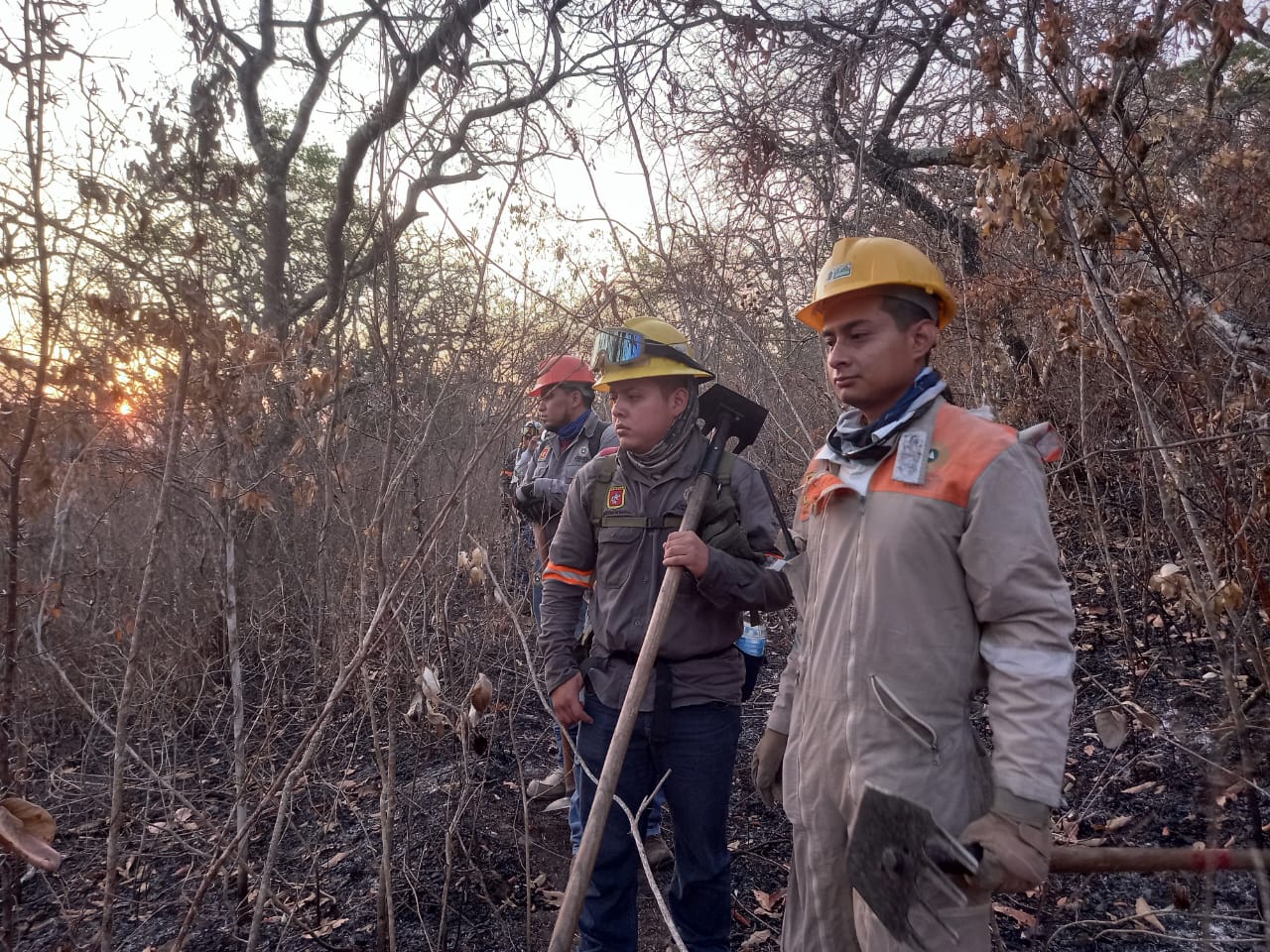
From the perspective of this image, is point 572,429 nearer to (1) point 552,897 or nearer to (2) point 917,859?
(1) point 552,897

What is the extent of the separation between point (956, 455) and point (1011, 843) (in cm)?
73

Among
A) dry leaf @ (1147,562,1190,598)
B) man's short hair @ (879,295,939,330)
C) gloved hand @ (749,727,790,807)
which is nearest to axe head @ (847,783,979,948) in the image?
gloved hand @ (749,727,790,807)

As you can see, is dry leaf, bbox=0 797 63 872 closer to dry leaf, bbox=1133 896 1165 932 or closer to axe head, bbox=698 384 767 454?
axe head, bbox=698 384 767 454

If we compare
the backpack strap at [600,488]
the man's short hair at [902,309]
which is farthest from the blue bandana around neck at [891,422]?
the backpack strap at [600,488]

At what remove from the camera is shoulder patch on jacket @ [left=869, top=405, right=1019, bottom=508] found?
159 cm

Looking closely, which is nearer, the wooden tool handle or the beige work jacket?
the wooden tool handle

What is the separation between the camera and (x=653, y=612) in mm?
2289

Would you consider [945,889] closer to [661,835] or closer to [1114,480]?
[661,835]

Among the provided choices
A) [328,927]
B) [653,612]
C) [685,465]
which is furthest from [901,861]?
[328,927]

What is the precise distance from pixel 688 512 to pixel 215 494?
6.18ft

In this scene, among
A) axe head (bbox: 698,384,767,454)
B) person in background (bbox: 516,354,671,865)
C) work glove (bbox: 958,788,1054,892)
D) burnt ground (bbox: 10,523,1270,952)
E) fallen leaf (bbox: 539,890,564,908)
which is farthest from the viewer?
person in background (bbox: 516,354,671,865)

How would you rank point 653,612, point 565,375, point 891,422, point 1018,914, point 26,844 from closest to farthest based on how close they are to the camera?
point 26,844
point 891,422
point 653,612
point 1018,914
point 565,375

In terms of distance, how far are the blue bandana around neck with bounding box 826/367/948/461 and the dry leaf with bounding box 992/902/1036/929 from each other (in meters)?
2.22

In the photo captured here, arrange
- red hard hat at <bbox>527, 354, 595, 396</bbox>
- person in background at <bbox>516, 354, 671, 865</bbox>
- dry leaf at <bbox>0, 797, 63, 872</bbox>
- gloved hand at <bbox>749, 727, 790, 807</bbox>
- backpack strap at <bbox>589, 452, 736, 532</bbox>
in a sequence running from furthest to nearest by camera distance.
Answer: red hard hat at <bbox>527, 354, 595, 396</bbox>, person in background at <bbox>516, 354, 671, 865</bbox>, backpack strap at <bbox>589, 452, 736, 532</bbox>, gloved hand at <bbox>749, 727, 790, 807</bbox>, dry leaf at <bbox>0, 797, 63, 872</bbox>
